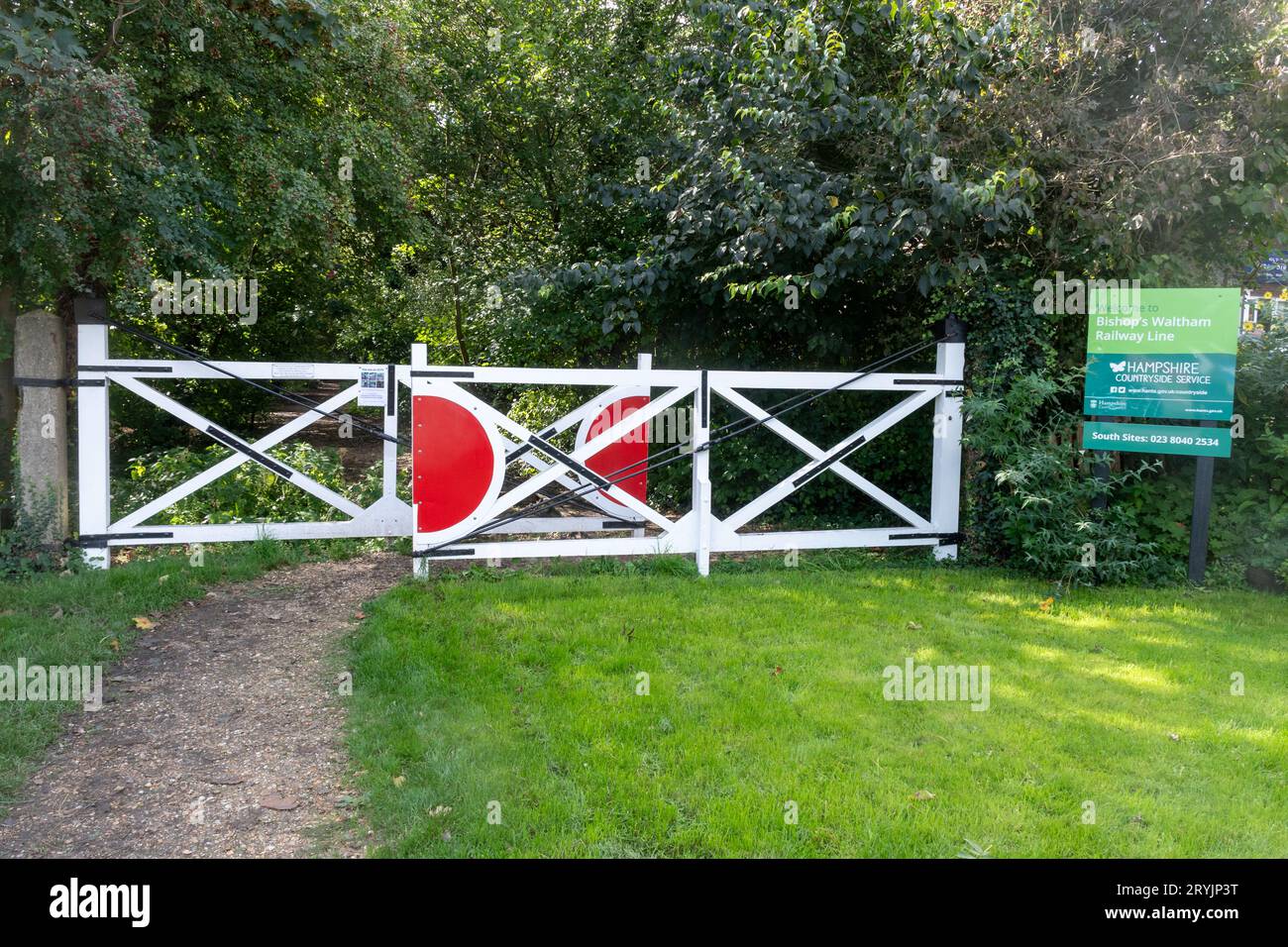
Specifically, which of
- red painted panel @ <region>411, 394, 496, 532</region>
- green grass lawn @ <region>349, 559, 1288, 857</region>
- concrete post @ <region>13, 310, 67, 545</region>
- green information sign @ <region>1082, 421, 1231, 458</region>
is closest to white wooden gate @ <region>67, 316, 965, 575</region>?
red painted panel @ <region>411, 394, 496, 532</region>

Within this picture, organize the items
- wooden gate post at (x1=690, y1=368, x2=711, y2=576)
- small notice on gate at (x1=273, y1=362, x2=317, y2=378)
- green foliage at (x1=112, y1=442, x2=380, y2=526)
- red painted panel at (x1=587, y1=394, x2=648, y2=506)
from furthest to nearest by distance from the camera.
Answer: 1. green foliage at (x1=112, y1=442, x2=380, y2=526)
2. red painted panel at (x1=587, y1=394, x2=648, y2=506)
3. small notice on gate at (x1=273, y1=362, x2=317, y2=378)
4. wooden gate post at (x1=690, y1=368, x2=711, y2=576)

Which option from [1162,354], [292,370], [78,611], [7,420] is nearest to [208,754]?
[78,611]

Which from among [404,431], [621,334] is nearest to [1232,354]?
[621,334]

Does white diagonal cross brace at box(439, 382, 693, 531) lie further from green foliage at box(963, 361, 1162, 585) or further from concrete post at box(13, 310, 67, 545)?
concrete post at box(13, 310, 67, 545)

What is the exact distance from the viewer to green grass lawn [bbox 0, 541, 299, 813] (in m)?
4.42

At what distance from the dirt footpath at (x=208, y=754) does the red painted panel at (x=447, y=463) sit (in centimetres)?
108

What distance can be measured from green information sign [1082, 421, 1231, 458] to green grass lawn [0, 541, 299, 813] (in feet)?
22.1

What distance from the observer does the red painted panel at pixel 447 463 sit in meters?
6.95

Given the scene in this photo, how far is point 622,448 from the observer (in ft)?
26.1

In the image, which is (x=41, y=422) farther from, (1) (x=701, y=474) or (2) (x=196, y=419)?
(1) (x=701, y=474)

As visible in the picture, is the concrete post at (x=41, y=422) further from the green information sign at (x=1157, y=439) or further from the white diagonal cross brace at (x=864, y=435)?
A: the green information sign at (x=1157, y=439)

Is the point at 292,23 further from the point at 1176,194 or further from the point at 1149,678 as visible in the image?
the point at 1149,678

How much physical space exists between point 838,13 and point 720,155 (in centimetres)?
156

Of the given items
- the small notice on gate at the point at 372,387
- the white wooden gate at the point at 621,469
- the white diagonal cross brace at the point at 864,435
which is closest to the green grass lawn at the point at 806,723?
the white wooden gate at the point at 621,469
